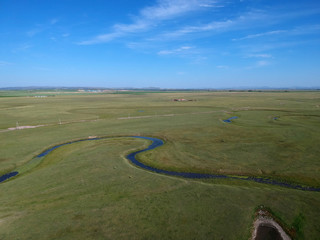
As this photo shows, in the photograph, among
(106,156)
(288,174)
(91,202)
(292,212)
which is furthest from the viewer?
(106,156)

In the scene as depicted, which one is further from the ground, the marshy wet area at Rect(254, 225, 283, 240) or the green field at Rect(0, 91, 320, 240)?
the green field at Rect(0, 91, 320, 240)

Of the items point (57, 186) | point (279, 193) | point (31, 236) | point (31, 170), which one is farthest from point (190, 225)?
point (31, 170)

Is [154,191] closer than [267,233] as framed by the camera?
No

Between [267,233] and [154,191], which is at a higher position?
[154,191]

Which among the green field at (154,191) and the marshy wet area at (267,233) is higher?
the green field at (154,191)

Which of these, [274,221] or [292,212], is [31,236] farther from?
[292,212]

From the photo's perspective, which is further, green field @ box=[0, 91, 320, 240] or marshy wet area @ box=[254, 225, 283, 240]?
green field @ box=[0, 91, 320, 240]

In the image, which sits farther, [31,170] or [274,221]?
[31,170]

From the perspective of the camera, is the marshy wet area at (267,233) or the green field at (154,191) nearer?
the marshy wet area at (267,233)
